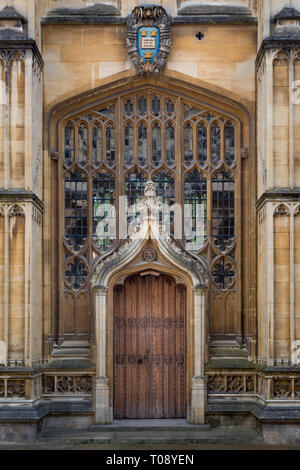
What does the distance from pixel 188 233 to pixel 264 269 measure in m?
2.12

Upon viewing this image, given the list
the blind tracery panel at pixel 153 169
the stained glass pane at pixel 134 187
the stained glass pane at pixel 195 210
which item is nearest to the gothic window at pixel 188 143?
the blind tracery panel at pixel 153 169

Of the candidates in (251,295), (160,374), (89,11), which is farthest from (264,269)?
(89,11)

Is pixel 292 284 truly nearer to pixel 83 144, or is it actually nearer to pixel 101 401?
pixel 101 401

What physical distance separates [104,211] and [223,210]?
2577 millimetres

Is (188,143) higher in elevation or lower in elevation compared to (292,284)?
higher

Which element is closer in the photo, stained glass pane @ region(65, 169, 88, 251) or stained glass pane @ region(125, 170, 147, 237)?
stained glass pane @ region(65, 169, 88, 251)

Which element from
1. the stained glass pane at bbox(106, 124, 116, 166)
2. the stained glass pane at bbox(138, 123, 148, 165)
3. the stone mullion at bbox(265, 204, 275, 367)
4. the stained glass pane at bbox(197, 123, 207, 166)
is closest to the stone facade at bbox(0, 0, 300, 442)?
the stone mullion at bbox(265, 204, 275, 367)

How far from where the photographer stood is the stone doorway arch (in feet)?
53.6

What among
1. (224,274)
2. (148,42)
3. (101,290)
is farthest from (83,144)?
(224,274)

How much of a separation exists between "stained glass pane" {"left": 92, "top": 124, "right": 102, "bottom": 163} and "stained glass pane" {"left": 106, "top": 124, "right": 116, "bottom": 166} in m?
0.15

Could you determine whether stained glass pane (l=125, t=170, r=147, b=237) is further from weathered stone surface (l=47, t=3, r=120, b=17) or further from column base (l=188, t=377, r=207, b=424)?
column base (l=188, t=377, r=207, b=424)

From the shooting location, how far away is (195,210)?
17.2 m

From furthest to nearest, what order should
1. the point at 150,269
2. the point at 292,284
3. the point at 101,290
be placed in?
the point at 150,269 < the point at 101,290 < the point at 292,284
